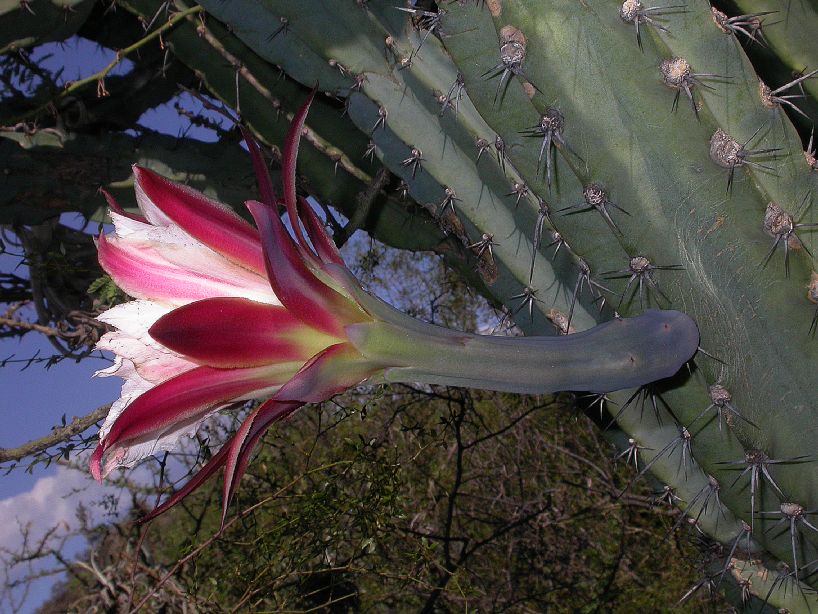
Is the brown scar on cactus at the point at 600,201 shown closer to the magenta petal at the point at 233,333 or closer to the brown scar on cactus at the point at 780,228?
the brown scar on cactus at the point at 780,228

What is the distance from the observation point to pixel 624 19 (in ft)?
2.38

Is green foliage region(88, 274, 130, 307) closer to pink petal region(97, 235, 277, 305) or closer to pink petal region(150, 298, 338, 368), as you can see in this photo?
pink petal region(97, 235, 277, 305)

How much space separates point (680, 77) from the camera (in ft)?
2.36

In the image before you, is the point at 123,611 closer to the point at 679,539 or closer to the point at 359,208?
the point at 359,208

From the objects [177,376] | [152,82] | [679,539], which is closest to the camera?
[177,376]

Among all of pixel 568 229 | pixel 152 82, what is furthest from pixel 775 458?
pixel 152 82

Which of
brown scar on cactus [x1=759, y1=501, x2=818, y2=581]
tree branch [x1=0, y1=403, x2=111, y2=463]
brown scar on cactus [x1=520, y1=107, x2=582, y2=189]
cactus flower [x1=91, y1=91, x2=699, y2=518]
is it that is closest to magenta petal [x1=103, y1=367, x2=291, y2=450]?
cactus flower [x1=91, y1=91, x2=699, y2=518]

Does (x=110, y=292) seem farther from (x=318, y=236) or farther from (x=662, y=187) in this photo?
(x=662, y=187)

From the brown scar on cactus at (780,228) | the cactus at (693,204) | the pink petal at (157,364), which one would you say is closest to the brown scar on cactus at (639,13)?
the cactus at (693,204)

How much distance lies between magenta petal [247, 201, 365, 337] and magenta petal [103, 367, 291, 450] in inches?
2.4

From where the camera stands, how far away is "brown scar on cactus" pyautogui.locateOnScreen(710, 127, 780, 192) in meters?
0.73

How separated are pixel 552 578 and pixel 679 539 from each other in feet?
1.64

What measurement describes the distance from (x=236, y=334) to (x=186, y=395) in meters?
0.08

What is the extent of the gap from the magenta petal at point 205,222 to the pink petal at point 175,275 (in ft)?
0.04
